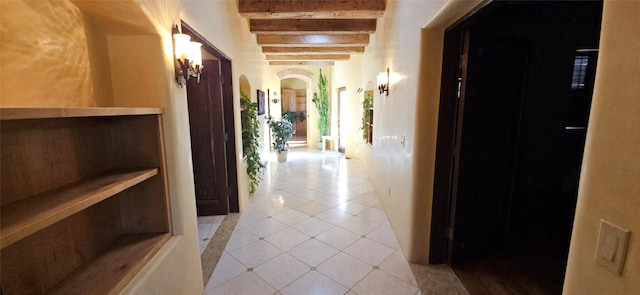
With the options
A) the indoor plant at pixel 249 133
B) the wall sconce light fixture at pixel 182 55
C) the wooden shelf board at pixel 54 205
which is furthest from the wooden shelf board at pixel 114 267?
the indoor plant at pixel 249 133

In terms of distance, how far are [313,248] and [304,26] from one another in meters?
3.10

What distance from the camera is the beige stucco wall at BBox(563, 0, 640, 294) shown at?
62 centimetres

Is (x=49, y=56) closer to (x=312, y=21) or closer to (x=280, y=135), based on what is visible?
(x=312, y=21)

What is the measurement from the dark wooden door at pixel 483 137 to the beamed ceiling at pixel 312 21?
5.50ft

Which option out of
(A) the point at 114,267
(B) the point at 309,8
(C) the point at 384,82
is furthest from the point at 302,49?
(A) the point at 114,267

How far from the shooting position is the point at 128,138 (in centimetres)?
147

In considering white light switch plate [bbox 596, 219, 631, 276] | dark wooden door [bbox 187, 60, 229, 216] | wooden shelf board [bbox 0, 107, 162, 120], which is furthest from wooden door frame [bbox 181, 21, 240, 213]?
white light switch plate [bbox 596, 219, 631, 276]

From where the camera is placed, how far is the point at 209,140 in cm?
328

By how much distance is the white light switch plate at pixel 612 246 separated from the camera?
2.13ft

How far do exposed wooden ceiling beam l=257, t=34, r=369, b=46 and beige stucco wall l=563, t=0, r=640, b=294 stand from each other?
13.8 ft

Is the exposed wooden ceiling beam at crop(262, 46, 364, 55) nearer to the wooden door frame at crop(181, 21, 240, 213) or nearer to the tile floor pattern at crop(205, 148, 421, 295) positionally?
the wooden door frame at crop(181, 21, 240, 213)

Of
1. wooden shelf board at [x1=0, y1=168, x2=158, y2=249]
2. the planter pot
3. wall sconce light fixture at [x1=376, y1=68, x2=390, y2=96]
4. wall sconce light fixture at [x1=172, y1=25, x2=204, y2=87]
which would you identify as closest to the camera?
wooden shelf board at [x1=0, y1=168, x2=158, y2=249]

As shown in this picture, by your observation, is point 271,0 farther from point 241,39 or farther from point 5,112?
point 5,112

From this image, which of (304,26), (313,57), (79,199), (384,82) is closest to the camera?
(79,199)
